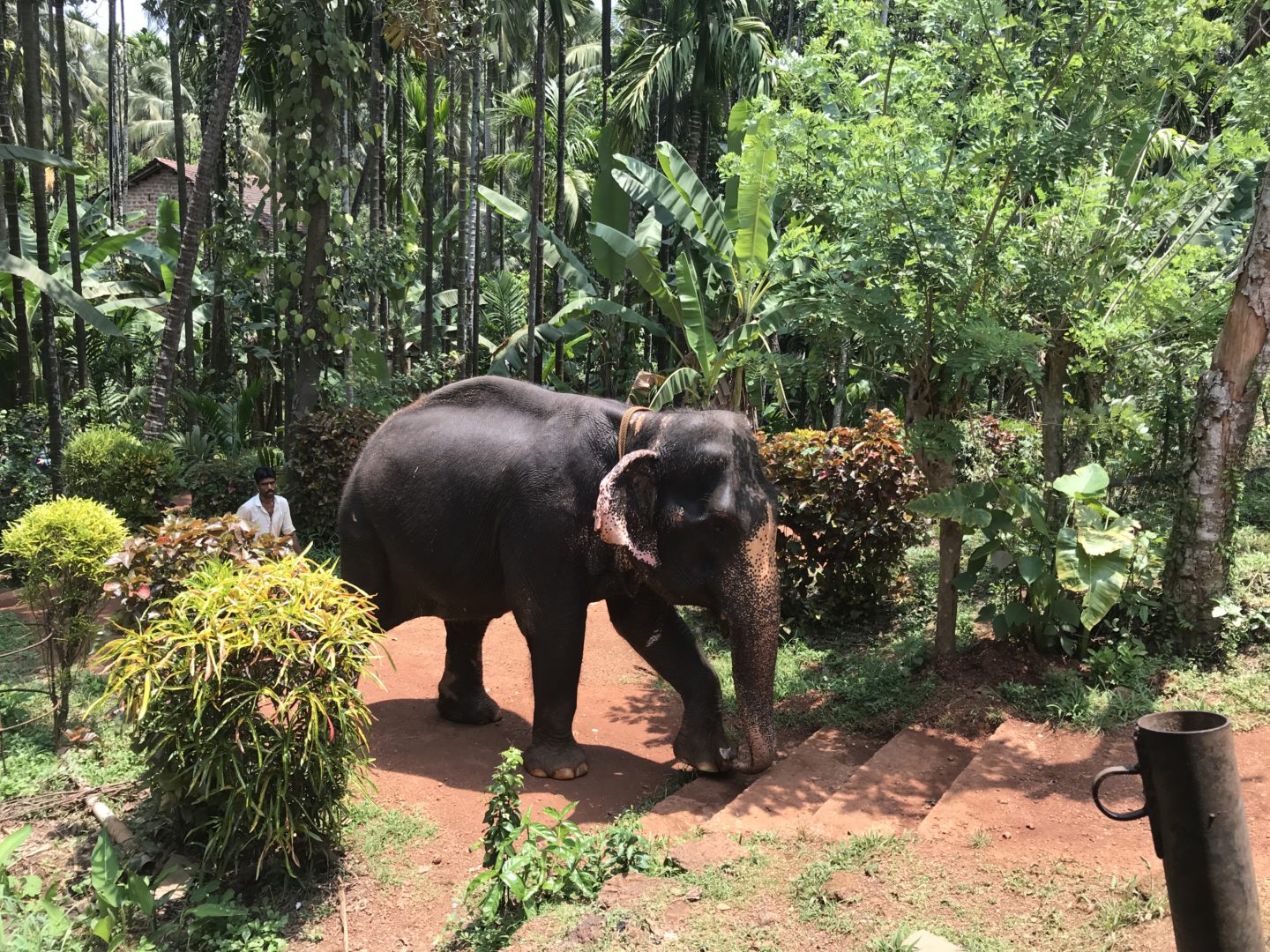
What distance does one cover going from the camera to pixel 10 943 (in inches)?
160

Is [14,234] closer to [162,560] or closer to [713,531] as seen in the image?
[162,560]

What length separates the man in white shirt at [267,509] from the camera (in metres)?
7.67

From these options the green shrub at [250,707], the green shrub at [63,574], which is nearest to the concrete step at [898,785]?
the green shrub at [250,707]

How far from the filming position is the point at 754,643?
5.58m

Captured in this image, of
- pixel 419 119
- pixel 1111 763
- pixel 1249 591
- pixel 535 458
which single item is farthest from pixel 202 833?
pixel 419 119

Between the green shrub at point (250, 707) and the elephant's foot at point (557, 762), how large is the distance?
155cm

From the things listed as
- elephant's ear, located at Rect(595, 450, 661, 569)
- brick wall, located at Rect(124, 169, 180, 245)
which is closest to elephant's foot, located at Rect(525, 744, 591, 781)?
elephant's ear, located at Rect(595, 450, 661, 569)

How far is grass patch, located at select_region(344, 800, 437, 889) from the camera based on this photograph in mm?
5008

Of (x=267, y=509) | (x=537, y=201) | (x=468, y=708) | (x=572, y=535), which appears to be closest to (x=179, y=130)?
(x=537, y=201)

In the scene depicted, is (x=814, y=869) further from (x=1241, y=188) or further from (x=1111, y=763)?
(x=1241, y=188)

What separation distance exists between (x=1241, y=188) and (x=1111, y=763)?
855 cm

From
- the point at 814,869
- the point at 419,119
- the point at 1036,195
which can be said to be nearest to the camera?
the point at 814,869

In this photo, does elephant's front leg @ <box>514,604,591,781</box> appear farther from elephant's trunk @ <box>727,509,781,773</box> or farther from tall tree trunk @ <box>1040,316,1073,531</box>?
tall tree trunk @ <box>1040,316,1073,531</box>

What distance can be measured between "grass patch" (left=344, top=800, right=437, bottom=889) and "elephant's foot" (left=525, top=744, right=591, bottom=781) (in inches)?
30.3
